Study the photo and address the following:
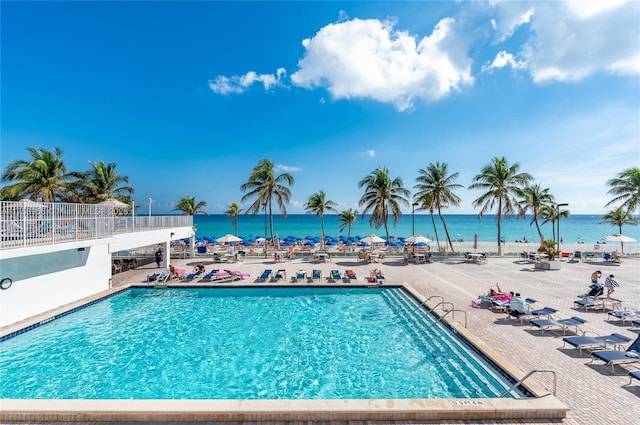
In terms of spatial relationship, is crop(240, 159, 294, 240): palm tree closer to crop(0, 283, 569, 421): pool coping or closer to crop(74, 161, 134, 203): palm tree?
crop(74, 161, 134, 203): palm tree

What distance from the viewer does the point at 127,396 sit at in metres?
6.74

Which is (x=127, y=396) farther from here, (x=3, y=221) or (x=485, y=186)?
(x=485, y=186)

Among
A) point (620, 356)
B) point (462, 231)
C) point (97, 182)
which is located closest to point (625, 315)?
point (620, 356)

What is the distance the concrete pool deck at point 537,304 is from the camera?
563cm

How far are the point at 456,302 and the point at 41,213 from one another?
16.4 meters

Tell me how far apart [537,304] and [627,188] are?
1000 inches

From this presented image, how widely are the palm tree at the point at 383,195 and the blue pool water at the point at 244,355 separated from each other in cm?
1505

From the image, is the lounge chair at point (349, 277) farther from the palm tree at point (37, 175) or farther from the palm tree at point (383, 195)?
the palm tree at point (37, 175)

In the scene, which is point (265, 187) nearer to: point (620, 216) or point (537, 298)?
point (537, 298)

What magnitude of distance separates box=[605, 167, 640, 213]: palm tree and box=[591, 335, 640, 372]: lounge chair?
94.1 ft

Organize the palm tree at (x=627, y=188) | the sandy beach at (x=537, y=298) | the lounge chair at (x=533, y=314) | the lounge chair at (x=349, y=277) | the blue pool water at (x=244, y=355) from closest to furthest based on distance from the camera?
the sandy beach at (x=537, y=298) → the blue pool water at (x=244, y=355) → the lounge chair at (x=533, y=314) → the lounge chair at (x=349, y=277) → the palm tree at (x=627, y=188)

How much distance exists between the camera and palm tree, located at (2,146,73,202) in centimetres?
2138

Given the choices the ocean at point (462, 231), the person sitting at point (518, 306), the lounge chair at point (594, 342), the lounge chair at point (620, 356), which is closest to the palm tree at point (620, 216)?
the ocean at point (462, 231)

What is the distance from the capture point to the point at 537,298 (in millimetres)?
12547
